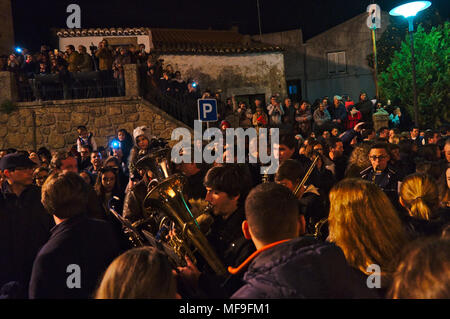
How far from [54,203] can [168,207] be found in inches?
29.4

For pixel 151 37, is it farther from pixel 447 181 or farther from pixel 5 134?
pixel 447 181

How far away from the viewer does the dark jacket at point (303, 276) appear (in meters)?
1.48

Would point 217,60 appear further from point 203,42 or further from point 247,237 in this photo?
point 247,237

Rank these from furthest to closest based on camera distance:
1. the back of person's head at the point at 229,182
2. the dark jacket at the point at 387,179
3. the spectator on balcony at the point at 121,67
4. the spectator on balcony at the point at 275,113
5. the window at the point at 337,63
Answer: the window at the point at 337,63
the spectator on balcony at the point at 275,113
the spectator on balcony at the point at 121,67
the dark jacket at the point at 387,179
the back of person's head at the point at 229,182

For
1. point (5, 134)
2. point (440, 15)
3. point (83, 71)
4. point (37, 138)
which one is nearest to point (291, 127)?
point (83, 71)

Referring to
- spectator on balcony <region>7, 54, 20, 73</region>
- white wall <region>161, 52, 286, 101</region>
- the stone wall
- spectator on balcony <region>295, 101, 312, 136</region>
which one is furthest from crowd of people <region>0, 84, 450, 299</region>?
white wall <region>161, 52, 286, 101</region>

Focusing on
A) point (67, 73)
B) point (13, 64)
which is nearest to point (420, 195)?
point (67, 73)

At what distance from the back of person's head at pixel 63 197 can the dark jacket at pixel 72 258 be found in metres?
0.06

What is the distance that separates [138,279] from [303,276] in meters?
0.60

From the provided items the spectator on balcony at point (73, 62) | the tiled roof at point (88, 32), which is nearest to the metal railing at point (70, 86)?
the spectator on balcony at point (73, 62)

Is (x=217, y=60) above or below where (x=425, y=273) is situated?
above

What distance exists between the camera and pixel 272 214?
1.90 meters

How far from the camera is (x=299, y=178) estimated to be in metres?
3.67

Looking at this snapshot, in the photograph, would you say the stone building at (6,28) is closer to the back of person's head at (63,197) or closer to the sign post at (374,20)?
the back of person's head at (63,197)
